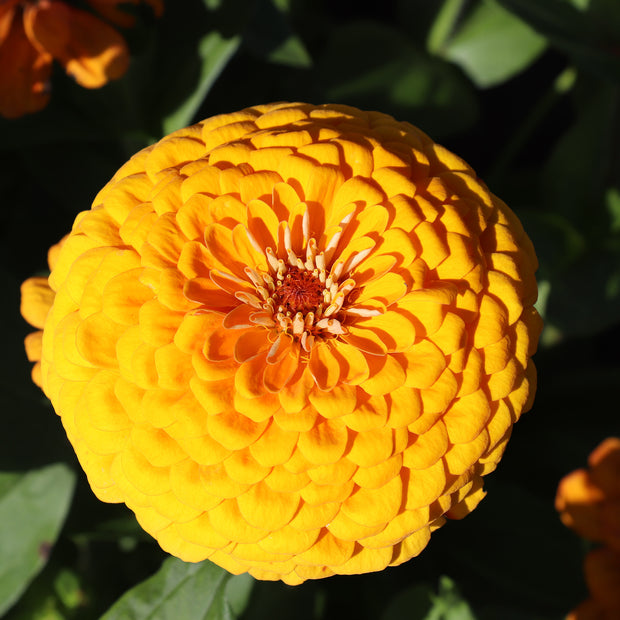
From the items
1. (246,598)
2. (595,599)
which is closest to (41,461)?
(246,598)

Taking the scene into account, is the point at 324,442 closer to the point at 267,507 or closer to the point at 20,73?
the point at 267,507

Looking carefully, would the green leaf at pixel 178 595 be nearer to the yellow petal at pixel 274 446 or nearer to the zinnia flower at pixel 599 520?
the yellow petal at pixel 274 446

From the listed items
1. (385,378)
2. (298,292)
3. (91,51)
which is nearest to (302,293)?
(298,292)

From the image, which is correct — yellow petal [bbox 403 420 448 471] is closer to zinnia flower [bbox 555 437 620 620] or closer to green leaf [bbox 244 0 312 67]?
zinnia flower [bbox 555 437 620 620]

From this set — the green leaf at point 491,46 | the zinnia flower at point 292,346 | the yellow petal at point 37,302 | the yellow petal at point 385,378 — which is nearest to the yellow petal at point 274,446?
the zinnia flower at point 292,346

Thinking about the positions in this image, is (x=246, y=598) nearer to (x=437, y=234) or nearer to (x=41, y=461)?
(x=41, y=461)

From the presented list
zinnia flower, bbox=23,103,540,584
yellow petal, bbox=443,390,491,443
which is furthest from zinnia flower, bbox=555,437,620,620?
yellow petal, bbox=443,390,491,443
